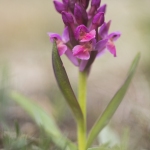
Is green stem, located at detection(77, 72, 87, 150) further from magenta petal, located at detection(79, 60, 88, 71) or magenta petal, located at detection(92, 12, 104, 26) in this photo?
magenta petal, located at detection(92, 12, 104, 26)

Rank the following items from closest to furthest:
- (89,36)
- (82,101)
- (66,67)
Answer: (89,36) < (82,101) < (66,67)

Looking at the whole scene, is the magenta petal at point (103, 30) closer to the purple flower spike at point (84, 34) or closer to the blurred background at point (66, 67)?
the purple flower spike at point (84, 34)

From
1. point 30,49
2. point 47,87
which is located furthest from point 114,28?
point 47,87

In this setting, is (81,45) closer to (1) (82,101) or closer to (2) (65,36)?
(2) (65,36)

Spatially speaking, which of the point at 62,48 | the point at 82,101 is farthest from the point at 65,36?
the point at 82,101

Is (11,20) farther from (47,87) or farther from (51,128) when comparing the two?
(51,128)

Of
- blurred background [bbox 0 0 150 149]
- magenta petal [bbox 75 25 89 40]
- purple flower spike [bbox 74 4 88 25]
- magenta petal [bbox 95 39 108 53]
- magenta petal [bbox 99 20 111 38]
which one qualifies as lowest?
blurred background [bbox 0 0 150 149]

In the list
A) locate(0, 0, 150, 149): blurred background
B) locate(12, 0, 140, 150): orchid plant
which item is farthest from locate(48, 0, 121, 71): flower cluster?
locate(0, 0, 150, 149): blurred background
